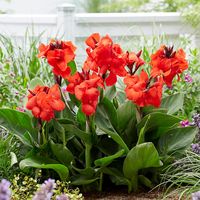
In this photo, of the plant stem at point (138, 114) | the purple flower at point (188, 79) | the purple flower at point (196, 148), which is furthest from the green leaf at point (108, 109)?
the purple flower at point (188, 79)

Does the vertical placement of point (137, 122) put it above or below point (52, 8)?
above

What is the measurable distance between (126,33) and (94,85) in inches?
128

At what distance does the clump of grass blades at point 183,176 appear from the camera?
3.30 metres

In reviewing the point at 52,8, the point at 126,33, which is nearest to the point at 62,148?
the point at 126,33

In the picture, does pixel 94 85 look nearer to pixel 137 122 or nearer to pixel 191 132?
pixel 137 122

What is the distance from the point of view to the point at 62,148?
3.36 metres

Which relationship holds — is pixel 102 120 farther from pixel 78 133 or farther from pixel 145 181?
pixel 145 181

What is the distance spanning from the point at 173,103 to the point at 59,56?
82 cm

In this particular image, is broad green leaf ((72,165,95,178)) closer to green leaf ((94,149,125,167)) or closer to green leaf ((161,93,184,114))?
green leaf ((94,149,125,167))

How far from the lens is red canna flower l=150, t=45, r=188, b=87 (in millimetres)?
3328

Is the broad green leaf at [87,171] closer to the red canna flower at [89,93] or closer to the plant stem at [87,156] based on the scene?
the plant stem at [87,156]

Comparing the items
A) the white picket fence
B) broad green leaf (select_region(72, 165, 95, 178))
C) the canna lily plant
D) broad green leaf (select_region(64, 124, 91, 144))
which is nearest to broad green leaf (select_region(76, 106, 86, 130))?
the canna lily plant

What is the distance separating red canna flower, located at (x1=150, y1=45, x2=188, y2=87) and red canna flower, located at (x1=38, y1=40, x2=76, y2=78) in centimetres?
47

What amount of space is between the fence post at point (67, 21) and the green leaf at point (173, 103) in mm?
2779
